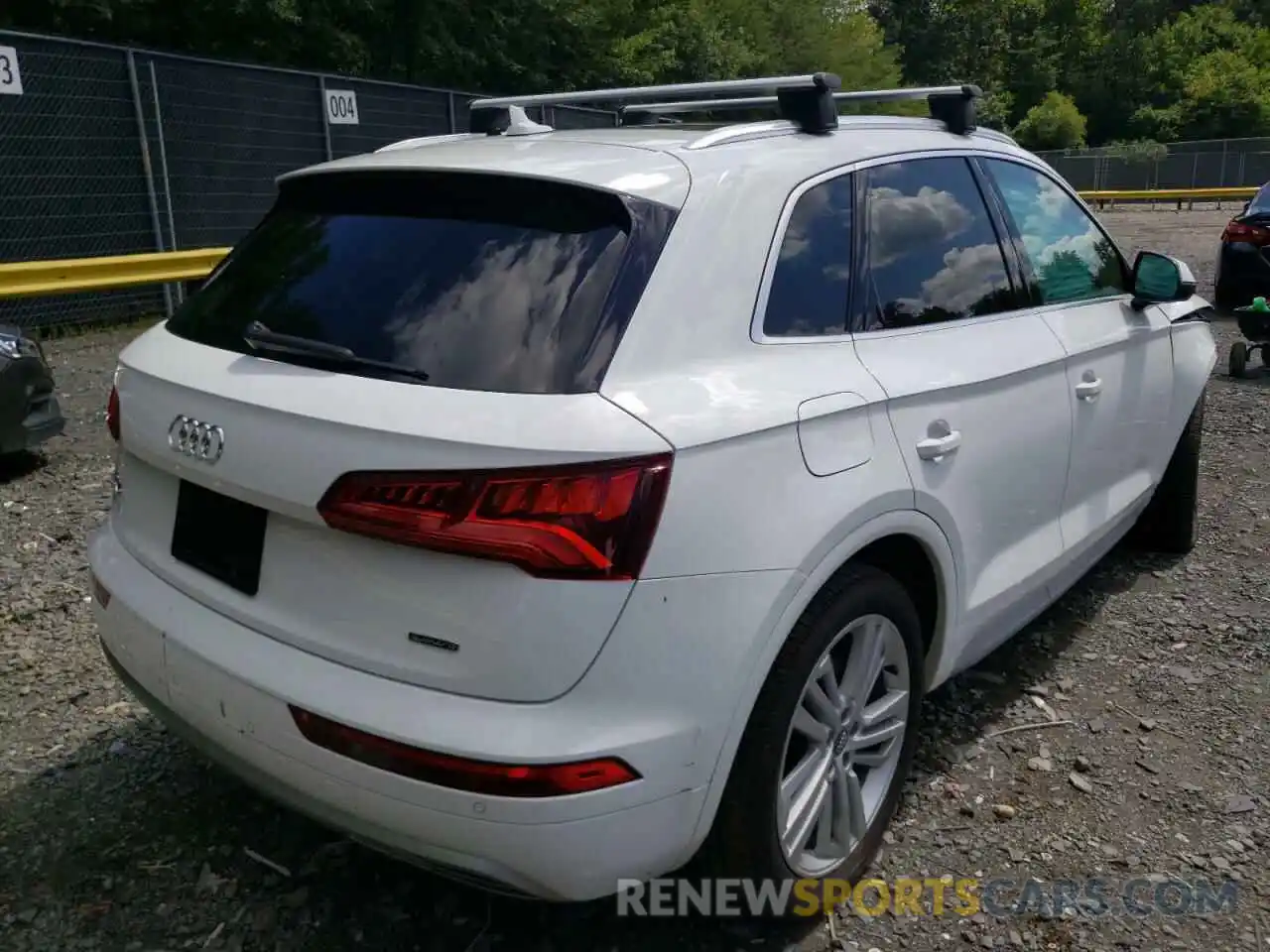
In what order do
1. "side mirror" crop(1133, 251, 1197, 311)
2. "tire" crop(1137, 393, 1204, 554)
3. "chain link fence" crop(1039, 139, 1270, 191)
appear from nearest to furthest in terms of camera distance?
"side mirror" crop(1133, 251, 1197, 311), "tire" crop(1137, 393, 1204, 554), "chain link fence" crop(1039, 139, 1270, 191)

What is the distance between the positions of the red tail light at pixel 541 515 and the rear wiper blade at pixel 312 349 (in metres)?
0.26

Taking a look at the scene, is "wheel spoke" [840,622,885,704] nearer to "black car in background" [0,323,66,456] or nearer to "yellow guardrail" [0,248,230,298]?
"black car in background" [0,323,66,456]

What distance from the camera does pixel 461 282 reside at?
225 centimetres

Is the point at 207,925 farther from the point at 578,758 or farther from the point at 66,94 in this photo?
the point at 66,94

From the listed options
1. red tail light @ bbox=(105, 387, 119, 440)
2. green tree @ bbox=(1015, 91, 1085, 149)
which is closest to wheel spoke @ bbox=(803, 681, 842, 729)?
red tail light @ bbox=(105, 387, 119, 440)

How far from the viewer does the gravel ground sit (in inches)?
A: 102

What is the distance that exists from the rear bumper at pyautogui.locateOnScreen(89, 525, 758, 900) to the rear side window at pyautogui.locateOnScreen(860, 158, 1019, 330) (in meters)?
1.26

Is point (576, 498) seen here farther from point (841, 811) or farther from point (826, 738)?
point (841, 811)

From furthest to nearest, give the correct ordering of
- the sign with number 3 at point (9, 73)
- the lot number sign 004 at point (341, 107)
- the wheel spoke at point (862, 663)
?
the lot number sign 004 at point (341, 107), the sign with number 3 at point (9, 73), the wheel spoke at point (862, 663)

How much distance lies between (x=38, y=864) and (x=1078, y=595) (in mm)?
3746

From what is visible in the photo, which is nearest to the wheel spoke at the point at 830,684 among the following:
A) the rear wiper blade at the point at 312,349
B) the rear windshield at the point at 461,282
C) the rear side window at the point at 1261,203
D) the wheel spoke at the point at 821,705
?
the wheel spoke at the point at 821,705

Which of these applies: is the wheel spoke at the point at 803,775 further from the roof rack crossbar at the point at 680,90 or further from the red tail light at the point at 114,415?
the red tail light at the point at 114,415

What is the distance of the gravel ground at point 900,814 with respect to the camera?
259 cm

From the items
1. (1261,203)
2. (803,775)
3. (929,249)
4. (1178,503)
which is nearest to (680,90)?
(929,249)
